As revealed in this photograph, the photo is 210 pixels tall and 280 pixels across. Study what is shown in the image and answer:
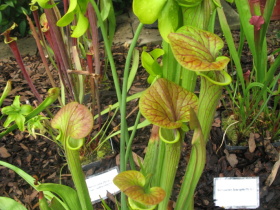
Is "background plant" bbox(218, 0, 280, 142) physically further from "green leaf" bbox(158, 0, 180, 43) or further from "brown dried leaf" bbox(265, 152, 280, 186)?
"green leaf" bbox(158, 0, 180, 43)

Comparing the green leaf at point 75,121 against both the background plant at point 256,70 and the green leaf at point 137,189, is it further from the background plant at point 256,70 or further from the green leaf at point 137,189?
the background plant at point 256,70

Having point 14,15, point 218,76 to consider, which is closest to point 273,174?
point 218,76

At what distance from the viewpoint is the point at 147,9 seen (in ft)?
1.43

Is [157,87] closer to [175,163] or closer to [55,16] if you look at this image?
[175,163]

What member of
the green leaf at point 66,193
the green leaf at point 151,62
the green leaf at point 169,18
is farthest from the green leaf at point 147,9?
the green leaf at point 66,193

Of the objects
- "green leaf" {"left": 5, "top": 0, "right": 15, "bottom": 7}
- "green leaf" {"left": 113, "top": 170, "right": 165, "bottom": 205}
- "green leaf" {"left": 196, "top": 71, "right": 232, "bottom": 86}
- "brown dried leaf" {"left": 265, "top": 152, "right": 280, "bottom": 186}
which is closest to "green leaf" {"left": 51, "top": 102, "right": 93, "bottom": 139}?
"green leaf" {"left": 113, "top": 170, "right": 165, "bottom": 205}

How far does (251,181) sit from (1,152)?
917mm

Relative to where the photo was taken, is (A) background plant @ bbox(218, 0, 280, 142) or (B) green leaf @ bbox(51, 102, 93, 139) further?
(A) background plant @ bbox(218, 0, 280, 142)

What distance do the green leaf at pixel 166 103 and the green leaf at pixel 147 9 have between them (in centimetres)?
11

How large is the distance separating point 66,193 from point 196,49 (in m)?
0.40

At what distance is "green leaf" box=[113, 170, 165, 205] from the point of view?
1.57 ft

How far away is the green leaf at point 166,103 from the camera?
0.48 m

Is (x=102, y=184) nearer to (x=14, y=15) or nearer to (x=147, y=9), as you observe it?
(x=147, y=9)

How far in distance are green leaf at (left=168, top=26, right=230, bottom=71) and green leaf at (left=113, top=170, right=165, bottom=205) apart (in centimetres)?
22
